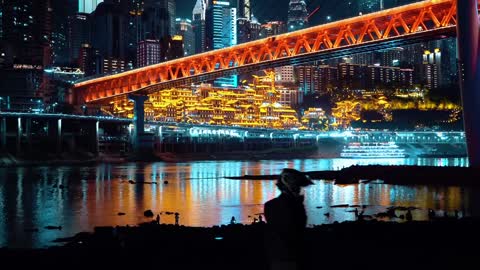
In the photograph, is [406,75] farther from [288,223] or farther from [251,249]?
[288,223]

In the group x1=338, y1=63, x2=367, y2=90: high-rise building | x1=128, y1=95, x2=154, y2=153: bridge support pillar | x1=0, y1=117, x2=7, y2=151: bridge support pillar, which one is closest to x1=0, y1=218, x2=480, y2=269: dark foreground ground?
x1=128, y1=95, x2=154, y2=153: bridge support pillar

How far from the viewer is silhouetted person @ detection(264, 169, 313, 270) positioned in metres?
5.32

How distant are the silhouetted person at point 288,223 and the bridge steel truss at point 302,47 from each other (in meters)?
46.3

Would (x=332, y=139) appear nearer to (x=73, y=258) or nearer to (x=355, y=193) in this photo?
(x=355, y=193)

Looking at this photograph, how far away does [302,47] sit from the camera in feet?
219

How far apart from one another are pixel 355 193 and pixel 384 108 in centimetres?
11861

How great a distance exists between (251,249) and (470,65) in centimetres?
2822

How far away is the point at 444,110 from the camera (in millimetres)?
151375

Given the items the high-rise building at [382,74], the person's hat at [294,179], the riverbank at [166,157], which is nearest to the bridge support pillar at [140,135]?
the riverbank at [166,157]

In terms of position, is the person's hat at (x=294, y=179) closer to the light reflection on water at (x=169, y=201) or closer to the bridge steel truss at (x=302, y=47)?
the light reflection on water at (x=169, y=201)

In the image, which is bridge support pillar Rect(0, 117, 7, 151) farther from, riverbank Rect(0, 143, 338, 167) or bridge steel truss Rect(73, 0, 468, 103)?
bridge steel truss Rect(73, 0, 468, 103)

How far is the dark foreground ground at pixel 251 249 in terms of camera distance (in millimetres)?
12555

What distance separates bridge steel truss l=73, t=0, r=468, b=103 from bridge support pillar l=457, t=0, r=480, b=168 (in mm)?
9004

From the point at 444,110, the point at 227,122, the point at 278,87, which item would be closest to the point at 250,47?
the point at 227,122
